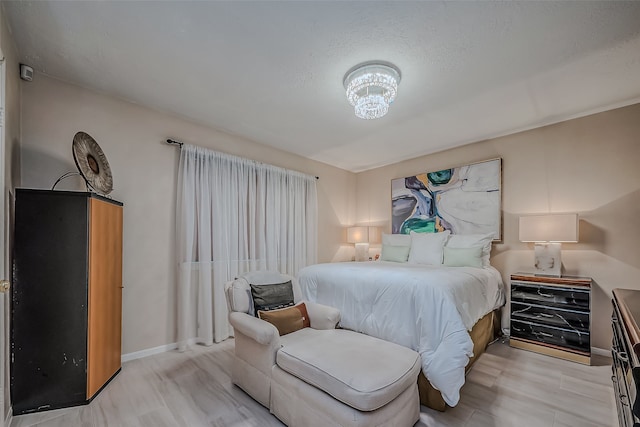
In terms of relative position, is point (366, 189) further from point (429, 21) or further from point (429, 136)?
point (429, 21)

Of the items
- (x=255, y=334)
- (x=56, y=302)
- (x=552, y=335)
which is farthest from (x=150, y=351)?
(x=552, y=335)

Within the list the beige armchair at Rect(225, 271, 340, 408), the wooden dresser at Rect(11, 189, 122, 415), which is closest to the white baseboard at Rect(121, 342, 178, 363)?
the wooden dresser at Rect(11, 189, 122, 415)

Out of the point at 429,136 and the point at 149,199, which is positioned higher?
the point at 429,136

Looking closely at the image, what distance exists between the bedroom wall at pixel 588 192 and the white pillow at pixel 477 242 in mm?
345

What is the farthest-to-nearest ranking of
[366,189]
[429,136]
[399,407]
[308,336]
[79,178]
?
[366,189]
[429,136]
[79,178]
[308,336]
[399,407]

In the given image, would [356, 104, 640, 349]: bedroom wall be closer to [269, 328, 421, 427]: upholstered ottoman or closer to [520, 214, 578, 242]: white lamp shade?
[520, 214, 578, 242]: white lamp shade

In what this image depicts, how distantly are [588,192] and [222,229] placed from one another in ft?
13.7

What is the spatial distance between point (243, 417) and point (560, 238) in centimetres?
338

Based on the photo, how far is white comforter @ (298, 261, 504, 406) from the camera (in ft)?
6.37

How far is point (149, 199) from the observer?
293cm

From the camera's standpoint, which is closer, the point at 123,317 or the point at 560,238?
the point at 123,317

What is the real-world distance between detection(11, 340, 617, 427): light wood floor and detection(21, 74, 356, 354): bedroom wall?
0.54 m

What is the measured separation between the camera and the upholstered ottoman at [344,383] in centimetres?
149

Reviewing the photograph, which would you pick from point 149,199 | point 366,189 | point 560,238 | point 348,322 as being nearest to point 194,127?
point 149,199
